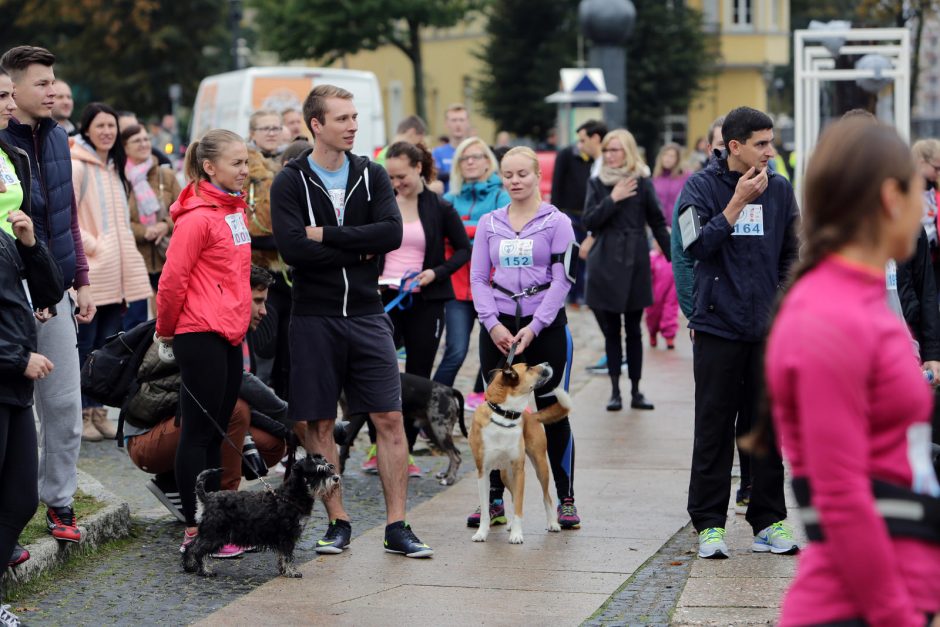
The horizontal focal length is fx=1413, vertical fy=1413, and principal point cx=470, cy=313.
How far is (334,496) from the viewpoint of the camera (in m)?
6.69

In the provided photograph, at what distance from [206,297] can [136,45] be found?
151 feet

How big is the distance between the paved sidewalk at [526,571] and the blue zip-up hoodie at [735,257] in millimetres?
1074

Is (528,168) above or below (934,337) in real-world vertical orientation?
above

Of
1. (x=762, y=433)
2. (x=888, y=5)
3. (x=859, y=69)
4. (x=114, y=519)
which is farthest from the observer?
(x=888, y=5)

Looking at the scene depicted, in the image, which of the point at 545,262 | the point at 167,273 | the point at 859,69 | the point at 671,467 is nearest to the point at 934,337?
the point at 545,262

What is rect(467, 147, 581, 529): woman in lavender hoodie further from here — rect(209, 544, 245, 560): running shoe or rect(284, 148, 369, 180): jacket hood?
rect(209, 544, 245, 560): running shoe

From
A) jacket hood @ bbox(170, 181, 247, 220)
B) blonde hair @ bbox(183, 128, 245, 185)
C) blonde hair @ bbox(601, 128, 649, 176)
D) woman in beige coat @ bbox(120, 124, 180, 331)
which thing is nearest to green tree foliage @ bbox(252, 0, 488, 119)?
blonde hair @ bbox(601, 128, 649, 176)

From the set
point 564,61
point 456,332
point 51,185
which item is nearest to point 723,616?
point 51,185

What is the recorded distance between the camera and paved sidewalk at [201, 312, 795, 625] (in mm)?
5707

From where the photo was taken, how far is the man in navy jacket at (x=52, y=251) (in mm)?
6230

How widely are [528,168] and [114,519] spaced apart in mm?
2740

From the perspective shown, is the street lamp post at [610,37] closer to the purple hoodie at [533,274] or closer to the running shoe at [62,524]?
the purple hoodie at [533,274]

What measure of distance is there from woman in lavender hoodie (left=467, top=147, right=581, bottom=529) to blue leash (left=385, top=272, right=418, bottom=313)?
133cm

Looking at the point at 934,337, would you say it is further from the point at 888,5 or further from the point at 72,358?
the point at 888,5
